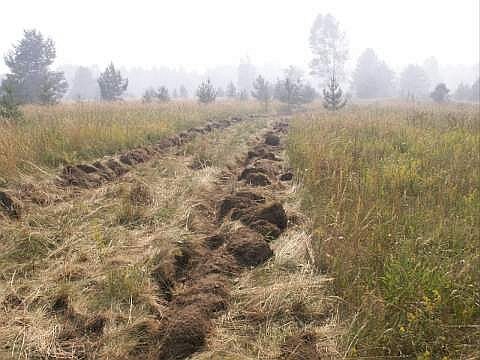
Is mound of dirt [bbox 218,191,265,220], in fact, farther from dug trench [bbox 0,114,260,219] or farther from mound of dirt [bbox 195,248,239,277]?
dug trench [bbox 0,114,260,219]

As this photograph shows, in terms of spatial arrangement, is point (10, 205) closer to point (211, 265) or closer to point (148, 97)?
point (211, 265)

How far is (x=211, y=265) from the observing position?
A: 259 centimetres

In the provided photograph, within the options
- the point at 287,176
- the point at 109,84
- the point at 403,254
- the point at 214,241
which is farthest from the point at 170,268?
the point at 109,84

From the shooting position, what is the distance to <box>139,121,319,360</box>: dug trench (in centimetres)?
183

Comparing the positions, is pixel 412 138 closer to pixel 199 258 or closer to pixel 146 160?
pixel 146 160

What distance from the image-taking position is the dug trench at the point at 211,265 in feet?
6.00

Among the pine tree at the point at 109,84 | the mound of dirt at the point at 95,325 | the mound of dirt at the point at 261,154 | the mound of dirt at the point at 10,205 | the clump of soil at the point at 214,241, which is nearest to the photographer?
the mound of dirt at the point at 95,325

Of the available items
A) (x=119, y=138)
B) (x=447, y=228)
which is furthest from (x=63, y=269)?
(x=119, y=138)

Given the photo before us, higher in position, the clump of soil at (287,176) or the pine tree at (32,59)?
the pine tree at (32,59)

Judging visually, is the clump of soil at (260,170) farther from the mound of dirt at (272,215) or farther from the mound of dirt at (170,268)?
the mound of dirt at (170,268)

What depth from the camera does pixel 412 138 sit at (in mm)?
7113

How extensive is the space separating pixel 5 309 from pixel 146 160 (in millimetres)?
4201

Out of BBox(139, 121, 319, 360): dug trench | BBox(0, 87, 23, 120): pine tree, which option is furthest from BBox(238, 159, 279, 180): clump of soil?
BBox(0, 87, 23, 120): pine tree

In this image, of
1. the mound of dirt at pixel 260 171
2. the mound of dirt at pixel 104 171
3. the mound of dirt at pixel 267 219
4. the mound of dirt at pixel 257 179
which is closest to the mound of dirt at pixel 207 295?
the mound of dirt at pixel 267 219
